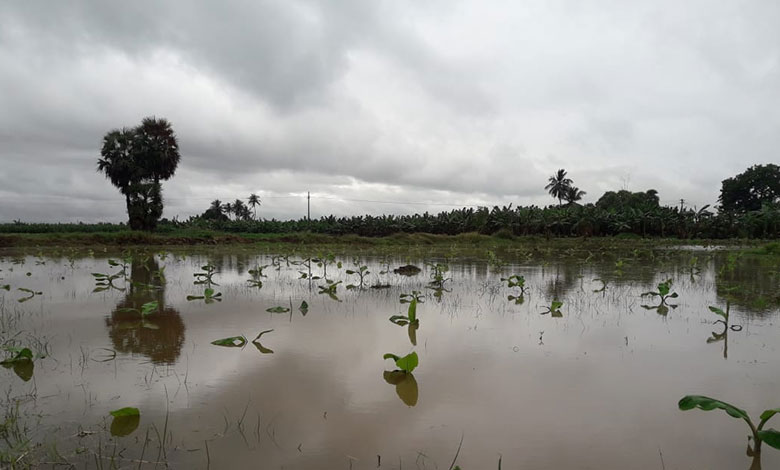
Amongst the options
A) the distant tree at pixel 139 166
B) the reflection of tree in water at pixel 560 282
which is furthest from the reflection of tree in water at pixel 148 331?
the distant tree at pixel 139 166

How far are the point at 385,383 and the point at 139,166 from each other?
37.2m

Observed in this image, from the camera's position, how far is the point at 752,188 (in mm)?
67500

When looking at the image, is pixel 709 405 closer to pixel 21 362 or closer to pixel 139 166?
pixel 21 362

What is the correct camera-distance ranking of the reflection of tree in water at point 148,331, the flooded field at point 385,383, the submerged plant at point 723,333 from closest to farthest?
the flooded field at point 385,383 < the reflection of tree in water at point 148,331 < the submerged plant at point 723,333

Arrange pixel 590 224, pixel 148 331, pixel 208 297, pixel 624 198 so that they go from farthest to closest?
pixel 624 198, pixel 590 224, pixel 208 297, pixel 148 331

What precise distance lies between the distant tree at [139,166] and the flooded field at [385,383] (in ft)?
94.4

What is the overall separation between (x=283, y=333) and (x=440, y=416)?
9.73 ft

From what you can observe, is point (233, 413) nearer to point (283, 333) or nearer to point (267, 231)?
point (283, 333)

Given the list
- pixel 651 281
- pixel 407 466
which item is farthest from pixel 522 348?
pixel 651 281

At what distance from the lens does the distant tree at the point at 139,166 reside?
3328 centimetres

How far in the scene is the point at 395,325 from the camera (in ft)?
19.9

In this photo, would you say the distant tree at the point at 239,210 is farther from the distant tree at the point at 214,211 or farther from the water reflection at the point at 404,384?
the water reflection at the point at 404,384

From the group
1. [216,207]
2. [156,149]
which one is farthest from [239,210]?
[156,149]

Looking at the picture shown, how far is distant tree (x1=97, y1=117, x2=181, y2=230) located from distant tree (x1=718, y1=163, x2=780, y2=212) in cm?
7381
